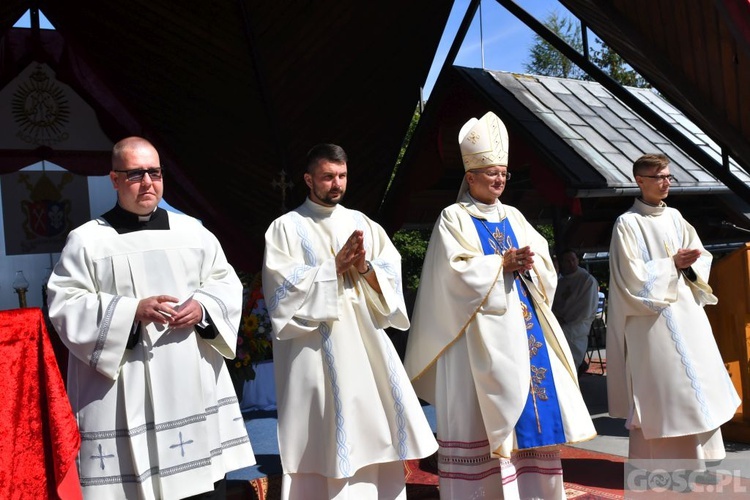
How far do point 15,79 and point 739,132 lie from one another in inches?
264

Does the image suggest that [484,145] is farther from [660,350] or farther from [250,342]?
[250,342]

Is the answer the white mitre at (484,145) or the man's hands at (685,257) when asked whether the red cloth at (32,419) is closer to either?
the white mitre at (484,145)

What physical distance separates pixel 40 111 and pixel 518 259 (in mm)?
5752

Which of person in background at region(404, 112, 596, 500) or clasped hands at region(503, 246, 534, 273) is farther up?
clasped hands at region(503, 246, 534, 273)

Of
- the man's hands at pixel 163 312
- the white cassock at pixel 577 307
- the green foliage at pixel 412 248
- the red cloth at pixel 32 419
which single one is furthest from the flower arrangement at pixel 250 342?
the green foliage at pixel 412 248

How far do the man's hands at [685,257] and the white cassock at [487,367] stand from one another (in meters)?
0.96

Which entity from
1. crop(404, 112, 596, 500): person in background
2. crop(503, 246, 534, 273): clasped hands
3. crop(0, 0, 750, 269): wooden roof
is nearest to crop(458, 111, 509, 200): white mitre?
crop(404, 112, 596, 500): person in background

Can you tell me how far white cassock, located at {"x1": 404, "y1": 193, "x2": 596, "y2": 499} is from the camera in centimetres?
403

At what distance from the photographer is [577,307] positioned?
8625mm

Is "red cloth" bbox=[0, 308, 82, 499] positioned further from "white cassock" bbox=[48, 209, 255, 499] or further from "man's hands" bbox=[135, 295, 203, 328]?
"man's hands" bbox=[135, 295, 203, 328]

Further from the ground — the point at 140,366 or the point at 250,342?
the point at 140,366

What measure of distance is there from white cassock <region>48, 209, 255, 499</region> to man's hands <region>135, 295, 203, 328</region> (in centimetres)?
4

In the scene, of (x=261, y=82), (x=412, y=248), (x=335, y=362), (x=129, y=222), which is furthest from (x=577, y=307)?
(x=412, y=248)

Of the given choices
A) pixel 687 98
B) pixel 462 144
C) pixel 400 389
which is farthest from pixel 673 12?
pixel 400 389
